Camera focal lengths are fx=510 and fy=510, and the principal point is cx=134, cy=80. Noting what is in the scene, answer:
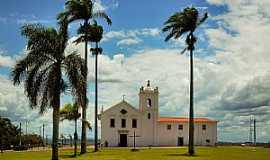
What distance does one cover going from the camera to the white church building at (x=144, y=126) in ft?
316

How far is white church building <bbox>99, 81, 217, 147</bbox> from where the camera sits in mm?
96375

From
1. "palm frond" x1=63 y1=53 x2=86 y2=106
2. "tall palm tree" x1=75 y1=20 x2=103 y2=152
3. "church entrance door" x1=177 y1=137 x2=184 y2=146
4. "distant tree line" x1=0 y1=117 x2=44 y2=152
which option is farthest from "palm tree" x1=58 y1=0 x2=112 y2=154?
"church entrance door" x1=177 y1=137 x2=184 y2=146

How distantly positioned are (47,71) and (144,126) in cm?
6689

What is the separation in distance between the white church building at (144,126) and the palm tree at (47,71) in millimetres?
62501

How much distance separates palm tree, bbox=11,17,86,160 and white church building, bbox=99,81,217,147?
62.5 m

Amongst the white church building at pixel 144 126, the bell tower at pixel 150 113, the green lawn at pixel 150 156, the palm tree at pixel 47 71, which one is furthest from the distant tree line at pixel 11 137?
the palm tree at pixel 47 71

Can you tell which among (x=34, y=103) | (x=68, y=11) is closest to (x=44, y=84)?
(x=34, y=103)

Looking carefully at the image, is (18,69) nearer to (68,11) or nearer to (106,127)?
(68,11)

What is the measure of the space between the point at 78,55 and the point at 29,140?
77.1 meters

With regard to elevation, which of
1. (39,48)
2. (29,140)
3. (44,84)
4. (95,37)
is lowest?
(29,140)

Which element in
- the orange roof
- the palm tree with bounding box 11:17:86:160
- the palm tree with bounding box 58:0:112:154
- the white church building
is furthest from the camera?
the orange roof

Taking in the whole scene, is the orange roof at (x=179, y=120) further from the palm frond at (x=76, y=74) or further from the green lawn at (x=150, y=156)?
the palm frond at (x=76, y=74)

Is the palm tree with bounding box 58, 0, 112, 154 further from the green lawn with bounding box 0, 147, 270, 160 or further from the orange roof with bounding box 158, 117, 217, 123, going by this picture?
the orange roof with bounding box 158, 117, 217, 123

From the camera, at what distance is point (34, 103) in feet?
107
